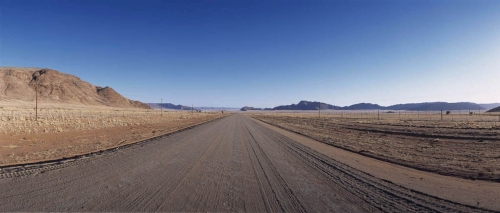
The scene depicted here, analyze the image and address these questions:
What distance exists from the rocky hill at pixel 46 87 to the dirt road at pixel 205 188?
426 ft

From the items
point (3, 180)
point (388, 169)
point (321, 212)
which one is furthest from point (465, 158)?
point (3, 180)

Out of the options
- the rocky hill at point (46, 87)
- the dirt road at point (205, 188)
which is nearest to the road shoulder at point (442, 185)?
the dirt road at point (205, 188)

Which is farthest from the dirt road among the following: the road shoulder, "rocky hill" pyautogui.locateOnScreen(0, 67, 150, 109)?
"rocky hill" pyautogui.locateOnScreen(0, 67, 150, 109)

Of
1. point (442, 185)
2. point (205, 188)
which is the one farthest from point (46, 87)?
point (442, 185)

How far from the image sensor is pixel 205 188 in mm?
6000

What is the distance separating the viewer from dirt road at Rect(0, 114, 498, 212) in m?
4.82

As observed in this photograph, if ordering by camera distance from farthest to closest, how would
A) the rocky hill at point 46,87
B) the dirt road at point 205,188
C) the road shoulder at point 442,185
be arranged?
the rocky hill at point 46,87 → the road shoulder at point 442,185 → the dirt road at point 205,188

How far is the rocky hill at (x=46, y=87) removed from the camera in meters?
115

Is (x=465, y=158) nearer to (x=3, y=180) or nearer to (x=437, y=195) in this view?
(x=437, y=195)

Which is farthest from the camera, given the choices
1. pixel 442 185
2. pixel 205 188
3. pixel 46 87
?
pixel 46 87

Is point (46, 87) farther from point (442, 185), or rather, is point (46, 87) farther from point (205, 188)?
point (442, 185)

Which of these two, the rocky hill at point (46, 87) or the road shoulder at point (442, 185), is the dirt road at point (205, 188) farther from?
the rocky hill at point (46, 87)

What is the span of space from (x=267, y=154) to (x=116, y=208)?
7.25 metres

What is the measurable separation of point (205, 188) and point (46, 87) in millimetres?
161141
